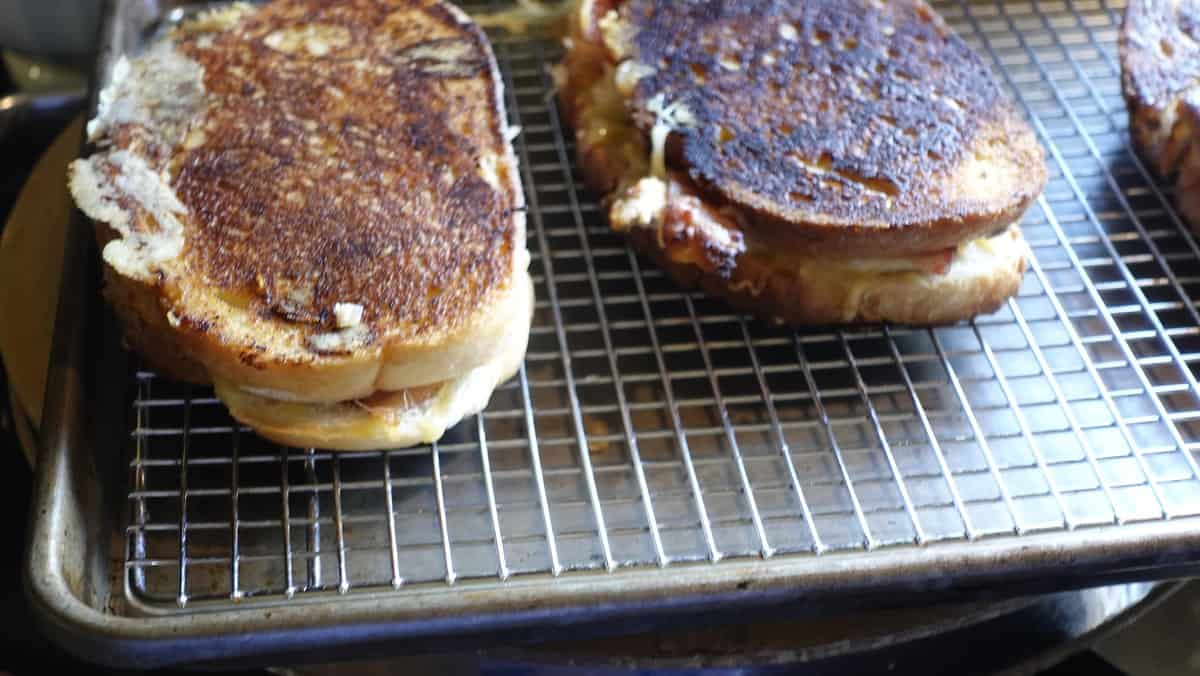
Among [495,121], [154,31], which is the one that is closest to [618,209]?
[495,121]

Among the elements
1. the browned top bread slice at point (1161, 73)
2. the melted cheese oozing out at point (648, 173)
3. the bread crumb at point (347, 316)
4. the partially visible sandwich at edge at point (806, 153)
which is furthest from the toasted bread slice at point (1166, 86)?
the bread crumb at point (347, 316)

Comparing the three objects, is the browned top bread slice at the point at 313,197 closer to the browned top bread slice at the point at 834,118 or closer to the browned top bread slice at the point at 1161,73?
the browned top bread slice at the point at 834,118

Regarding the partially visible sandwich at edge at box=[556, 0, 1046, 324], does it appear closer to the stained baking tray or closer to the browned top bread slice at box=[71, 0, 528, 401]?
the stained baking tray

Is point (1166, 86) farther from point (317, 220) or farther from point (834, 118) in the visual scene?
point (317, 220)

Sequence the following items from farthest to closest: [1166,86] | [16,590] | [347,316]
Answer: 1. [1166,86]
2. [16,590]
3. [347,316]

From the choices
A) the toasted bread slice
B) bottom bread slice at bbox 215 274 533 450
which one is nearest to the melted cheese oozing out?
bottom bread slice at bbox 215 274 533 450

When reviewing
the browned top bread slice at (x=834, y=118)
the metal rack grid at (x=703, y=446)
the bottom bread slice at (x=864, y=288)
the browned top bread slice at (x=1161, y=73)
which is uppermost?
the browned top bread slice at (x=834, y=118)

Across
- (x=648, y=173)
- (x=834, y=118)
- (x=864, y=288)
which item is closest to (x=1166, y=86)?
(x=834, y=118)
